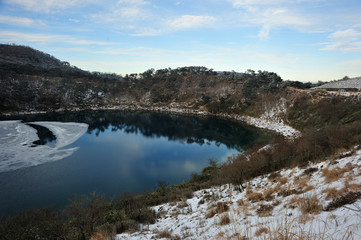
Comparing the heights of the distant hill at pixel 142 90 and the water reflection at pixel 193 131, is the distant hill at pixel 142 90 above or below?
above

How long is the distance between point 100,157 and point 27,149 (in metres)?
13.0

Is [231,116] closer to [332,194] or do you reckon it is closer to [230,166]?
[230,166]

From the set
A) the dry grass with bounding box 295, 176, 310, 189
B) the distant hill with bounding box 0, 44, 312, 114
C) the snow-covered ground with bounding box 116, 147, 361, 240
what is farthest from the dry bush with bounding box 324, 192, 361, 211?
the distant hill with bounding box 0, 44, 312, 114

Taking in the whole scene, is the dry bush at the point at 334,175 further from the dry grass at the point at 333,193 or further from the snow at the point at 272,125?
the snow at the point at 272,125

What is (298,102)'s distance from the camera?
52.6m

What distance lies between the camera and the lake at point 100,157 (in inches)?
862

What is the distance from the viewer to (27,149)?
3344cm

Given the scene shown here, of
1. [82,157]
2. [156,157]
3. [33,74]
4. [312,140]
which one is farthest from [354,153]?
[33,74]

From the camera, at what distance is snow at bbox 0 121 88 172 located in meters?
28.1

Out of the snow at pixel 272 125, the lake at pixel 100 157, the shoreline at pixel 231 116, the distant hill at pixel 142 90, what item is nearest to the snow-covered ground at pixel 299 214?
the lake at pixel 100 157

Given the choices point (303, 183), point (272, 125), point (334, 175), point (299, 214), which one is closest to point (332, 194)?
point (299, 214)

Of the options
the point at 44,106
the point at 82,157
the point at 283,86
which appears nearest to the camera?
the point at 82,157

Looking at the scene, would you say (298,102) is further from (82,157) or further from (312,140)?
(82,157)

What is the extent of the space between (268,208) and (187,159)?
26.0 m
